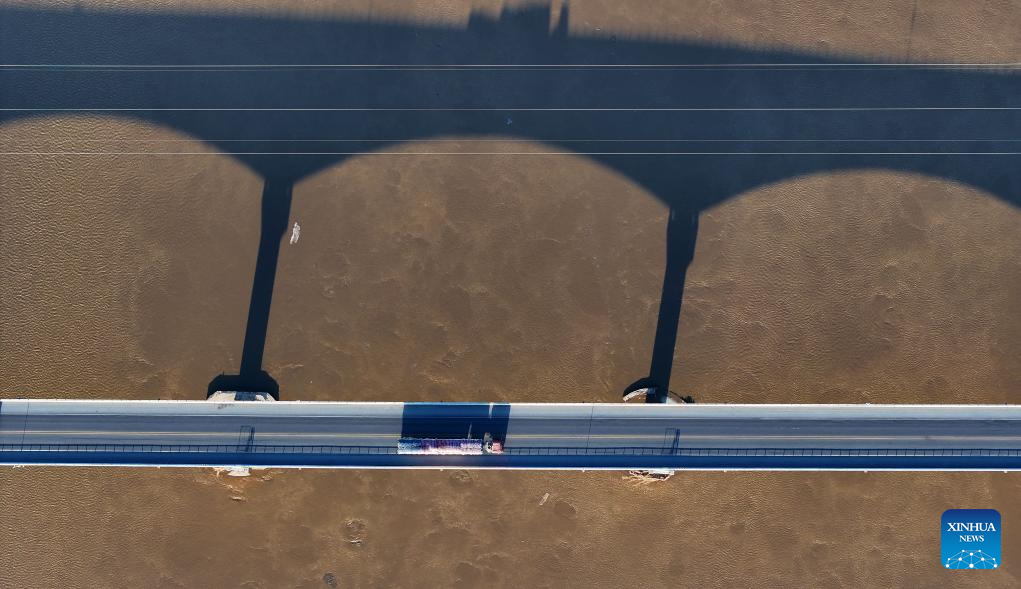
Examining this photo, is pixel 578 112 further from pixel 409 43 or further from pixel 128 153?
pixel 128 153

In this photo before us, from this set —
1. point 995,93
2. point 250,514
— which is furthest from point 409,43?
point 995,93

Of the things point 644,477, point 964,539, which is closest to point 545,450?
point 644,477

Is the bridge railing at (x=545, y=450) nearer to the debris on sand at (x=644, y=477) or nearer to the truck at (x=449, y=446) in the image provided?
the truck at (x=449, y=446)

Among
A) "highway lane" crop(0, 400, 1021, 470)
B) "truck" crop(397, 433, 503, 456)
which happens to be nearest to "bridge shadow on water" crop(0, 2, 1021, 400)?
"highway lane" crop(0, 400, 1021, 470)

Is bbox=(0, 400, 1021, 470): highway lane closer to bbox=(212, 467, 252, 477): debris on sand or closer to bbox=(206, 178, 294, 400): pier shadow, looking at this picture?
bbox=(212, 467, 252, 477): debris on sand

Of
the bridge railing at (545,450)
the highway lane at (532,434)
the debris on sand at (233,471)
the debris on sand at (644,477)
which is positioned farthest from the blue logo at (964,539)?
the debris on sand at (233,471)

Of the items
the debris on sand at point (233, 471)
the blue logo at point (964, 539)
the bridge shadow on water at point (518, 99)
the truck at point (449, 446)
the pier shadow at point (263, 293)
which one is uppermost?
the bridge shadow on water at point (518, 99)

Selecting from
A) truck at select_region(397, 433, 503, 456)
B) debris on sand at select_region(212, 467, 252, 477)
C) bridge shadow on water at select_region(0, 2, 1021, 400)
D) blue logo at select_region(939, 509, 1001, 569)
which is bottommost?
debris on sand at select_region(212, 467, 252, 477)
